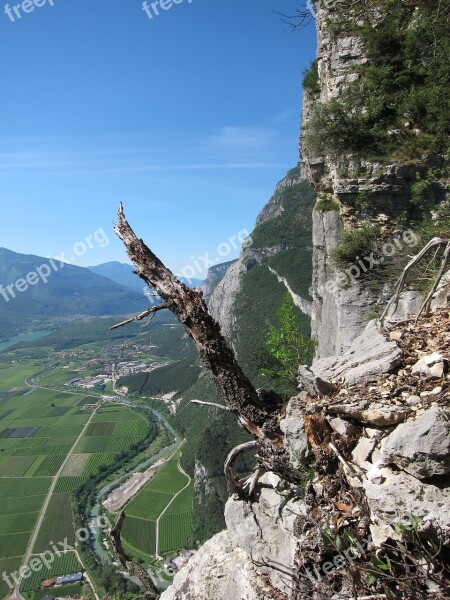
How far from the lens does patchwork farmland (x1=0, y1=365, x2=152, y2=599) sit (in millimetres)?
55906

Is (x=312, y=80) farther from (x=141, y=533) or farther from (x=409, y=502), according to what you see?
(x=141, y=533)

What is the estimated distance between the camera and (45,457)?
84625 millimetres

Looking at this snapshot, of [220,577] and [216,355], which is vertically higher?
[216,355]

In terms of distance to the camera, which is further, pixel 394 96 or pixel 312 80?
pixel 312 80

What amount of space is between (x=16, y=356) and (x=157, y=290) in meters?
209

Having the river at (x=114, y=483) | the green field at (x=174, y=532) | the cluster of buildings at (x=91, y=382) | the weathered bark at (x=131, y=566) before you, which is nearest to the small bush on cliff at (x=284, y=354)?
the weathered bark at (x=131, y=566)

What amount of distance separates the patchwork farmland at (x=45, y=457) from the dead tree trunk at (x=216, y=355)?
55.1m

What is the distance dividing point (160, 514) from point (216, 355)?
7088 centimetres

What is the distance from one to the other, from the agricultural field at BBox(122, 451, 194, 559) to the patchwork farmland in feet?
29.2

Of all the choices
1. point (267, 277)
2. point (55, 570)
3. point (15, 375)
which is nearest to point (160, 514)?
point (55, 570)

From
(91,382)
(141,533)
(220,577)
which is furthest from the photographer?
(91,382)

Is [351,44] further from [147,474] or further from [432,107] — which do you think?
[147,474]

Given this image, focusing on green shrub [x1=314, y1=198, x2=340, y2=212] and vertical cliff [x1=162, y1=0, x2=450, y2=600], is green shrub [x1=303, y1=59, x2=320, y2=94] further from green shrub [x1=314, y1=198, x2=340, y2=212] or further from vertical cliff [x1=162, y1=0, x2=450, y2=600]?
vertical cliff [x1=162, y1=0, x2=450, y2=600]

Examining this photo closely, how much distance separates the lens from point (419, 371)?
4.15 metres
